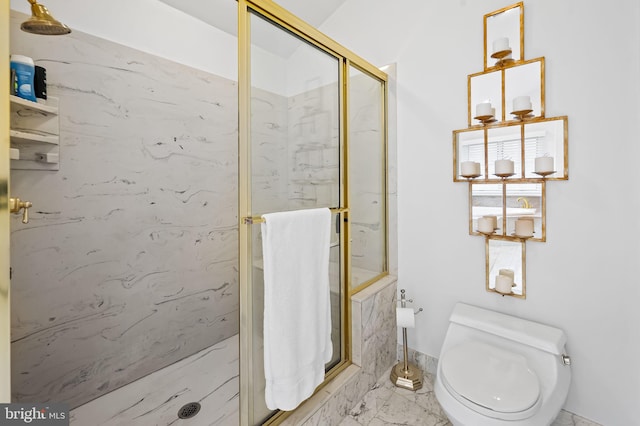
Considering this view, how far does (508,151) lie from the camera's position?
1.62 metres

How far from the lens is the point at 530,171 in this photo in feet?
5.09

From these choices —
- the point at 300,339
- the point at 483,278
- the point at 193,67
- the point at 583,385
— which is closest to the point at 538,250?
the point at 483,278

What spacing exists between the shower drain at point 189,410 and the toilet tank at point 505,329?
4.70 ft

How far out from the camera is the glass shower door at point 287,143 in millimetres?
1183

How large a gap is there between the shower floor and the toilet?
1133mm

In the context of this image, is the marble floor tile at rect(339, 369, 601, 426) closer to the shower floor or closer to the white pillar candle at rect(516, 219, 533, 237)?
the shower floor

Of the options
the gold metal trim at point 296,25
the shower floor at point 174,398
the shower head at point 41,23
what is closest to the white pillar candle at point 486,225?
the gold metal trim at point 296,25

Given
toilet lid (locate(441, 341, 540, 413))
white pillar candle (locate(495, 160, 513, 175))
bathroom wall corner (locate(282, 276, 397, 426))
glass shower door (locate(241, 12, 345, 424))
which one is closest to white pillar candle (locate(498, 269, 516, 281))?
toilet lid (locate(441, 341, 540, 413))

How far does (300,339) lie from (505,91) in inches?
Answer: 66.2

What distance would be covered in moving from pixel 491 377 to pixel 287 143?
4.54 ft

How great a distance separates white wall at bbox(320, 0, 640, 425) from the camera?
53.6 inches

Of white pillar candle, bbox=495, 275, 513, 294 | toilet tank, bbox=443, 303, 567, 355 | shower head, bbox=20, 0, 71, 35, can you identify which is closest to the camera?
shower head, bbox=20, 0, 71, 35

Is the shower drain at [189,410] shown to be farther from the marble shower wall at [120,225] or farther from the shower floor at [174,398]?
the marble shower wall at [120,225]

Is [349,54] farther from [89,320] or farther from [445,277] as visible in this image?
[89,320]
